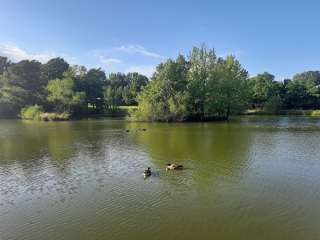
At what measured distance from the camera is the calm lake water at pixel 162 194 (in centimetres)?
1282

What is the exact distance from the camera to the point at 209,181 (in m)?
19.8

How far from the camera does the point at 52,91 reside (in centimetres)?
8825

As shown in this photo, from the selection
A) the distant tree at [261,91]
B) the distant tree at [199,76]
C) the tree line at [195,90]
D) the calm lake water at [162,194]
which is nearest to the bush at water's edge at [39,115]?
the tree line at [195,90]

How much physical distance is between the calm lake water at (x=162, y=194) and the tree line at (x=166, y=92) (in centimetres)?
3968

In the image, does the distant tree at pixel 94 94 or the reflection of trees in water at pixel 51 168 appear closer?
the reflection of trees in water at pixel 51 168

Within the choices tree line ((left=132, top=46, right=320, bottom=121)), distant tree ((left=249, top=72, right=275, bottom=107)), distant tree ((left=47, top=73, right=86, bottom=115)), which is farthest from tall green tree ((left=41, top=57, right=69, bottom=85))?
distant tree ((left=249, top=72, right=275, bottom=107))

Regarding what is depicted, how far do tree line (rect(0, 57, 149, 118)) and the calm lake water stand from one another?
55.3 metres

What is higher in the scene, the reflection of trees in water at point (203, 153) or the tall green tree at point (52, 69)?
the tall green tree at point (52, 69)

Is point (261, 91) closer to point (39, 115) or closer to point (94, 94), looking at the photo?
point (94, 94)

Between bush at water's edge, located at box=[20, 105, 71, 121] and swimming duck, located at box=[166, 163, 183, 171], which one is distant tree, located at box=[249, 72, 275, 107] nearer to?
bush at water's edge, located at box=[20, 105, 71, 121]

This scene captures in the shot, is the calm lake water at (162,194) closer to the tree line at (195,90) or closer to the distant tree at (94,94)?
the tree line at (195,90)

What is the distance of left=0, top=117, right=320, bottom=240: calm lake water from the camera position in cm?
1282

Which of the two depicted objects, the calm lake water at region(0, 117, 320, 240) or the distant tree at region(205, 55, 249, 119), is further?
the distant tree at region(205, 55, 249, 119)

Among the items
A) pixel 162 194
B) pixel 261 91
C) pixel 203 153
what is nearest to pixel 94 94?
pixel 261 91
